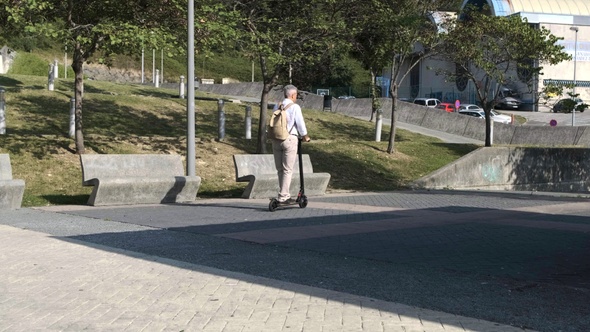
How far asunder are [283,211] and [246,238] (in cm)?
351

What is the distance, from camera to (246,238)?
10234 millimetres

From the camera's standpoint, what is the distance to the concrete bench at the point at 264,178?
54.3 feet

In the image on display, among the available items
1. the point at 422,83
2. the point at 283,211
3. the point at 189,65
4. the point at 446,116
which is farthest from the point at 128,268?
the point at 422,83

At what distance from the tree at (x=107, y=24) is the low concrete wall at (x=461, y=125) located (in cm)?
1660

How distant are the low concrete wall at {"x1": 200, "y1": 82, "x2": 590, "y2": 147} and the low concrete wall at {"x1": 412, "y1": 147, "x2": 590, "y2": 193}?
9.50m

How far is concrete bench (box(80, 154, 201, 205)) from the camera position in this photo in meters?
14.6

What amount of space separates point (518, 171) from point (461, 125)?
15426 mm

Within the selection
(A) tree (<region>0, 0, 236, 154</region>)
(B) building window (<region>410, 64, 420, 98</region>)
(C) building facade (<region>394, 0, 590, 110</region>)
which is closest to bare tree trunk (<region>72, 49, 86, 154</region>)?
(A) tree (<region>0, 0, 236, 154</region>)

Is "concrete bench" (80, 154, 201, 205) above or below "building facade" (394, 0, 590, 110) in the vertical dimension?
below

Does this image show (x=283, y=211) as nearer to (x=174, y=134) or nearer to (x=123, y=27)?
(x=123, y=27)

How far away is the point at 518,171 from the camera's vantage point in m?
25.6

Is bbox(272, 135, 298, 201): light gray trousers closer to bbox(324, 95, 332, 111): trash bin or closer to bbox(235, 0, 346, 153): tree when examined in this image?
bbox(235, 0, 346, 153): tree

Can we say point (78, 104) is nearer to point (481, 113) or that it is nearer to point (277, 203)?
point (277, 203)

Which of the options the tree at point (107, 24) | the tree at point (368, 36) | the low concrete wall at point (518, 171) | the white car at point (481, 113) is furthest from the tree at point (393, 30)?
the white car at point (481, 113)
